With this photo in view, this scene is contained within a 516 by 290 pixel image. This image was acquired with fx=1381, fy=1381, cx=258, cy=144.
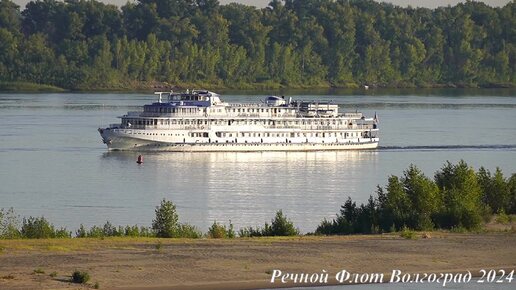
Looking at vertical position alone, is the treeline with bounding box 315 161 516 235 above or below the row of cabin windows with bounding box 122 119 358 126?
above

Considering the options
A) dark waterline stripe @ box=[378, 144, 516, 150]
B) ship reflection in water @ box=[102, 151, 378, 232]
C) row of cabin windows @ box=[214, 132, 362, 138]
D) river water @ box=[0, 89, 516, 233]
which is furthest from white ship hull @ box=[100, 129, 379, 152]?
dark waterline stripe @ box=[378, 144, 516, 150]

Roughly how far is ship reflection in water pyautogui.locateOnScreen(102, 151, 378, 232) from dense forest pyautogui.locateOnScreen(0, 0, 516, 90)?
86.2 m

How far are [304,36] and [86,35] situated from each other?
29655mm

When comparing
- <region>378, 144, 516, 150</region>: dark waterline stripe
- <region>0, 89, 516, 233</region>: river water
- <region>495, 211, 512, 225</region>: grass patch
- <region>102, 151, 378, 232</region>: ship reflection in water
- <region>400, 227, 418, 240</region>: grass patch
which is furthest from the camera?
<region>378, 144, 516, 150</region>: dark waterline stripe

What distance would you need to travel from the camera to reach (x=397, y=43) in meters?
192

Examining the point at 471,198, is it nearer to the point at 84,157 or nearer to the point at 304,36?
the point at 84,157

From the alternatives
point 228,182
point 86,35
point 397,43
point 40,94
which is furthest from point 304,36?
point 228,182

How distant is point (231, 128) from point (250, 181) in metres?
19.8

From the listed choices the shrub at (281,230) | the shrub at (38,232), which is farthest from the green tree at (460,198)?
the shrub at (38,232)

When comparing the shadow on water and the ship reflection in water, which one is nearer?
the ship reflection in water

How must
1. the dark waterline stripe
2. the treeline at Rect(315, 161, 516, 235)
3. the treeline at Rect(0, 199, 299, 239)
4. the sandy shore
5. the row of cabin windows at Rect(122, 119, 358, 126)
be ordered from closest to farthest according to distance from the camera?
the sandy shore
the treeline at Rect(0, 199, 299, 239)
the treeline at Rect(315, 161, 516, 235)
the row of cabin windows at Rect(122, 119, 358, 126)
the dark waterline stripe

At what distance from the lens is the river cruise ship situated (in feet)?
265

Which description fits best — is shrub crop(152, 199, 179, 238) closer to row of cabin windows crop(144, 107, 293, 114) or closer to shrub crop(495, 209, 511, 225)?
shrub crop(495, 209, 511, 225)

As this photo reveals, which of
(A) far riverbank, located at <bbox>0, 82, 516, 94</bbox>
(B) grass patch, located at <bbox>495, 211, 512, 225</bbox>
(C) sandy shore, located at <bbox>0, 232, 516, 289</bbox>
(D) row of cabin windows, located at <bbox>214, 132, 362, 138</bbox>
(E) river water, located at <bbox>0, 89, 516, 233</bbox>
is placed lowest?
(A) far riverbank, located at <bbox>0, 82, 516, 94</bbox>
